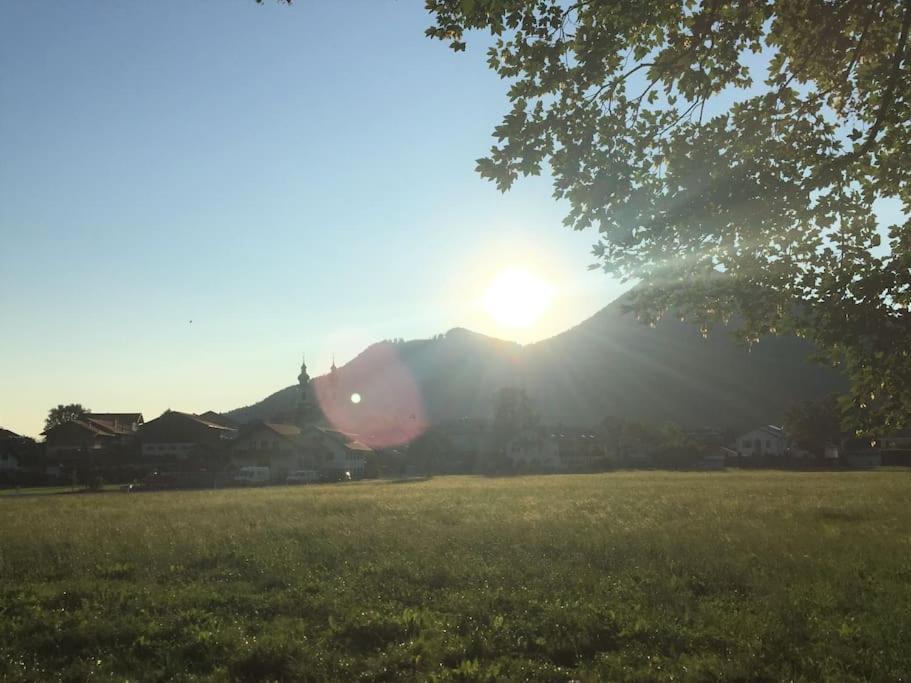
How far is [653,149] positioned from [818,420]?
123 m

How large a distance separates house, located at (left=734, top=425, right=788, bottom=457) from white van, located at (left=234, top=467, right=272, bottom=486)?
113 m

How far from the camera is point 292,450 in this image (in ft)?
316

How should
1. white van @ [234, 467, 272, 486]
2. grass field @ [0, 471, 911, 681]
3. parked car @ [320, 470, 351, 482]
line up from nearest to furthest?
grass field @ [0, 471, 911, 681] < white van @ [234, 467, 272, 486] < parked car @ [320, 470, 351, 482]

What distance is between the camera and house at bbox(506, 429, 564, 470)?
128 meters

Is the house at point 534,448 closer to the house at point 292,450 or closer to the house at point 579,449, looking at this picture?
the house at point 579,449

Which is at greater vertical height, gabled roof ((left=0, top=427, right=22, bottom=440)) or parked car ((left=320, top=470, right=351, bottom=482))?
gabled roof ((left=0, top=427, right=22, bottom=440))

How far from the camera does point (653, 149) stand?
423 inches

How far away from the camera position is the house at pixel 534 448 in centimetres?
12812

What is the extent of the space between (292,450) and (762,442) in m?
110

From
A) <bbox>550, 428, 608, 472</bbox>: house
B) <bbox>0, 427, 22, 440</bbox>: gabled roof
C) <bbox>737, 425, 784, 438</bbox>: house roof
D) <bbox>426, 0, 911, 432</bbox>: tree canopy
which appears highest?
<bbox>0, 427, 22, 440</bbox>: gabled roof

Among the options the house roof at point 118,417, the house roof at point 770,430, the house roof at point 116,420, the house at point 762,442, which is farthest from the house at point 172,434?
the house roof at point 770,430

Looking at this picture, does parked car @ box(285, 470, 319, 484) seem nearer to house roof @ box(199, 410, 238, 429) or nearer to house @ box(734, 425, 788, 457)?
house roof @ box(199, 410, 238, 429)

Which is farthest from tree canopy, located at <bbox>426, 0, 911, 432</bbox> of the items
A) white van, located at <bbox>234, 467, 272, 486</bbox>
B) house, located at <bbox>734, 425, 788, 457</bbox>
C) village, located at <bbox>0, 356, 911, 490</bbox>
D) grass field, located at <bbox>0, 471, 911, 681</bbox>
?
house, located at <bbox>734, 425, 788, 457</bbox>

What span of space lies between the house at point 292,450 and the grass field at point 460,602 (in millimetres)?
72588
